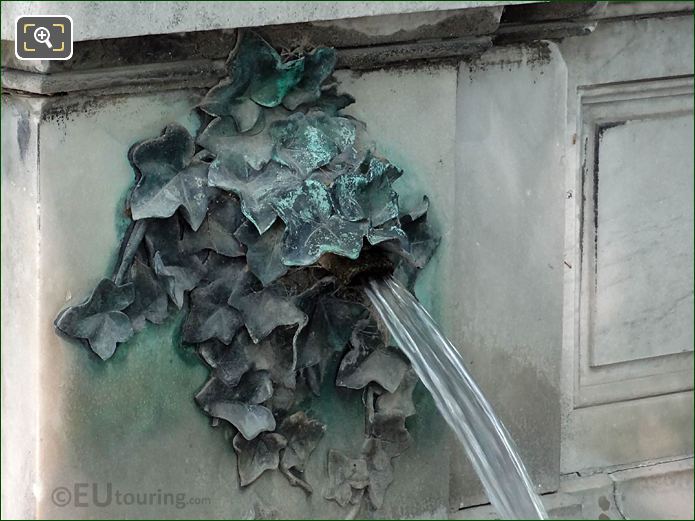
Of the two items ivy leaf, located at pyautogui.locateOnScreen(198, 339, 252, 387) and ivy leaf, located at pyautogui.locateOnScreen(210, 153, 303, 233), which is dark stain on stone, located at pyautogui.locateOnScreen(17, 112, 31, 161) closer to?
ivy leaf, located at pyautogui.locateOnScreen(210, 153, 303, 233)

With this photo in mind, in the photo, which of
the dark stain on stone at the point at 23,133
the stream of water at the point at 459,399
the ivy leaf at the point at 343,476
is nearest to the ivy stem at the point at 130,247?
the dark stain on stone at the point at 23,133

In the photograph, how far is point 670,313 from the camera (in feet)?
11.0

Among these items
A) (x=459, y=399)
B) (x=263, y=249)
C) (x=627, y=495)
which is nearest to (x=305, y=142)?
(x=263, y=249)

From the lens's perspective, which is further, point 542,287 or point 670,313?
point 670,313

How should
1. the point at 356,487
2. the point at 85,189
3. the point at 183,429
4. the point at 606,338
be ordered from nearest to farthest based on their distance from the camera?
A: the point at 85,189 → the point at 183,429 → the point at 356,487 → the point at 606,338

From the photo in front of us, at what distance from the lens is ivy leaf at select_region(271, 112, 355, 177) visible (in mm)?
2691

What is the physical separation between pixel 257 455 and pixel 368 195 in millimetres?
507

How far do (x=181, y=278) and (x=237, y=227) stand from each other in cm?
12

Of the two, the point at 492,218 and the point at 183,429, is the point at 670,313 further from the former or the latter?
the point at 183,429

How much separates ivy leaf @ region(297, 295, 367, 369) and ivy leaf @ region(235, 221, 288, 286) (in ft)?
0.42

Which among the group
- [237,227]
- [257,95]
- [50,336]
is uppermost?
[257,95]

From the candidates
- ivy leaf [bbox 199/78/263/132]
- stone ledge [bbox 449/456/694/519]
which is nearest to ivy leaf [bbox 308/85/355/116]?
ivy leaf [bbox 199/78/263/132]

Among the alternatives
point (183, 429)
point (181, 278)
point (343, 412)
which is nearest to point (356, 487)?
point (343, 412)
